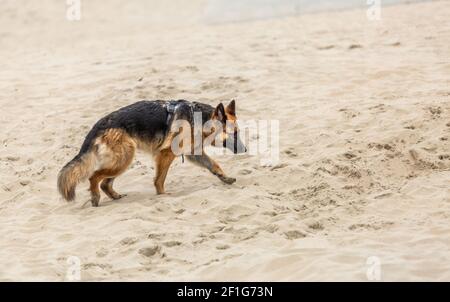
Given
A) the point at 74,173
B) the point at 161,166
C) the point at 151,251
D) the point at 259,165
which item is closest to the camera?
the point at 151,251

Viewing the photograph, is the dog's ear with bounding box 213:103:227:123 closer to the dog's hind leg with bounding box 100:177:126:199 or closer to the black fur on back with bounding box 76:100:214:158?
the black fur on back with bounding box 76:100:214:158

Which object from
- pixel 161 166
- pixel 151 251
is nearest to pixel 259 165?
pixel 161 166

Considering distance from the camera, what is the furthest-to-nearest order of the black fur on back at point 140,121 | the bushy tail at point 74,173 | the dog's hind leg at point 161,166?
the dog's hind leg at point 161,166 < the black fur on back at point 140,121 < the bushy tail at point 74,173

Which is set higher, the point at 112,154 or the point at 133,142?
the point at 133,142

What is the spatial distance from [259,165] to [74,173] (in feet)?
7.72

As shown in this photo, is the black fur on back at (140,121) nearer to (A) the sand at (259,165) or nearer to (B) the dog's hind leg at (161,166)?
(B) the dog's hind leg at (161,166)

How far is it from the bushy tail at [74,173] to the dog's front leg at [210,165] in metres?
1.21

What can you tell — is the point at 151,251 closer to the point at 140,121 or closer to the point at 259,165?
the point at 140,121

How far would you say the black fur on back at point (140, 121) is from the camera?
7695 millimetres

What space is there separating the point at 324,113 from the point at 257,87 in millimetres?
1836

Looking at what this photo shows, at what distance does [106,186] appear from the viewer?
8.03m

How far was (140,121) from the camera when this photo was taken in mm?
7762

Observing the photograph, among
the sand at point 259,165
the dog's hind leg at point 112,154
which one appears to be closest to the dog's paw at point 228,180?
the sand at point 259,165

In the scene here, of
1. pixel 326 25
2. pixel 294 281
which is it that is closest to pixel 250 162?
Answer: pixel 294 281
